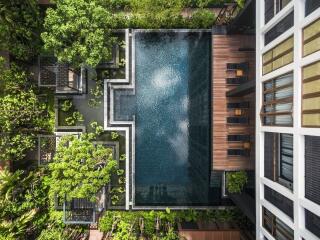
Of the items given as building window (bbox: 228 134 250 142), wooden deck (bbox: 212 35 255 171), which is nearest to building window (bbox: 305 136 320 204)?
wooden deck (bbox: 212 35 255 171)

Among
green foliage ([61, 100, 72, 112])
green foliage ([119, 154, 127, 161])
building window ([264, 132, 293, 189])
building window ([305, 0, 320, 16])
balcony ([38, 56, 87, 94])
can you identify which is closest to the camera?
building window ([305, 0, 320, 16])

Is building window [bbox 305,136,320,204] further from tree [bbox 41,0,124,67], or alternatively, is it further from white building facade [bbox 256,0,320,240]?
tree [bbox 41,0,124,67]

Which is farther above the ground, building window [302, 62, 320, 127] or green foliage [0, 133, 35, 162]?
building window [302, 62, 320, 127]

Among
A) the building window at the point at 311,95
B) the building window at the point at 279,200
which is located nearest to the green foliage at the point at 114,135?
the building window at the point at 279,200

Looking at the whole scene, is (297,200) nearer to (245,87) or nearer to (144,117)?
(245,87)

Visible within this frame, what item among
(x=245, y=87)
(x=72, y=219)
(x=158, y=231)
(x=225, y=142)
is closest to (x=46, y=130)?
(x=72, y=219)

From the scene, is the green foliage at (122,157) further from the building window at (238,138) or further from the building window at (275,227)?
the building window at (275,227)
